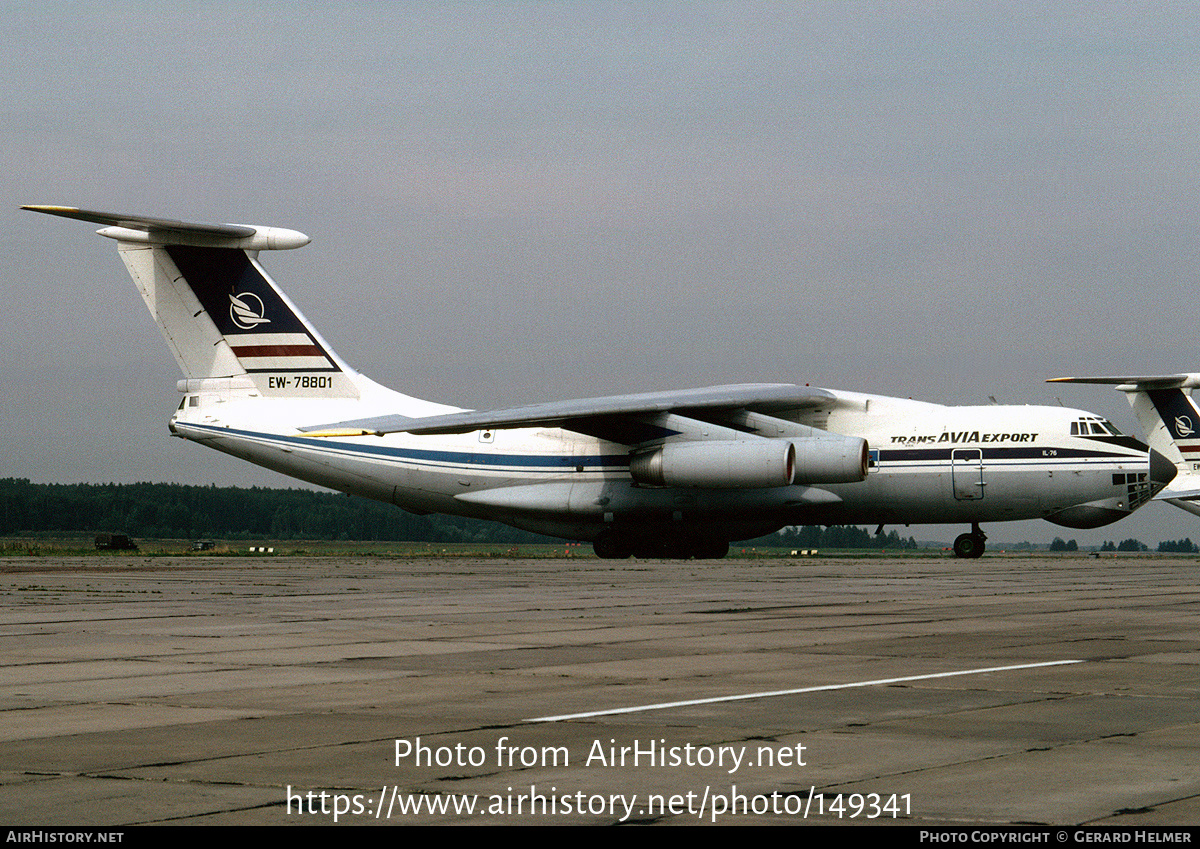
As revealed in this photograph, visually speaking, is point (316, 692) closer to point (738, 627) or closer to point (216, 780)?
point (216, 780)

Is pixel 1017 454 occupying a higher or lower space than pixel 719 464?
higher

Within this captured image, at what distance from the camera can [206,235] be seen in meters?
33.2

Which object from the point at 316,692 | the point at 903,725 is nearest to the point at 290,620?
the point at 316,692

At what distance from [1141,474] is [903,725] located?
26.1 meters

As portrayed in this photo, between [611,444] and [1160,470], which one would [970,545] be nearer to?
[1160,470]

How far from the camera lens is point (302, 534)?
9400 centimetres

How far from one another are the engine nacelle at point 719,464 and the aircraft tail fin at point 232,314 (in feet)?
26.6

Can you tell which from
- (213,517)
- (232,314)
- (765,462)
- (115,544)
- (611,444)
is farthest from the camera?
(213,517)

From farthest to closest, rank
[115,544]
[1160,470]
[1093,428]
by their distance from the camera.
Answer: [115,544], [1160,470], [1093,428]

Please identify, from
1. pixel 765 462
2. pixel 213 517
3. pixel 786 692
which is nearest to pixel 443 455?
pixel 765 462

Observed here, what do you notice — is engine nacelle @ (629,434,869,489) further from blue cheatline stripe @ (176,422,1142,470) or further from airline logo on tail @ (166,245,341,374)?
airline logo on tail @ (166,245,341,374)

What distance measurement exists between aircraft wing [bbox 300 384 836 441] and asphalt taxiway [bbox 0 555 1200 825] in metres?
14.3

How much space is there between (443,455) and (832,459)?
986 cm

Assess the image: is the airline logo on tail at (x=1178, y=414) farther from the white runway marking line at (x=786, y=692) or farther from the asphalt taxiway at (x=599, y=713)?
the white runway marking line at (x=786, y=692)
